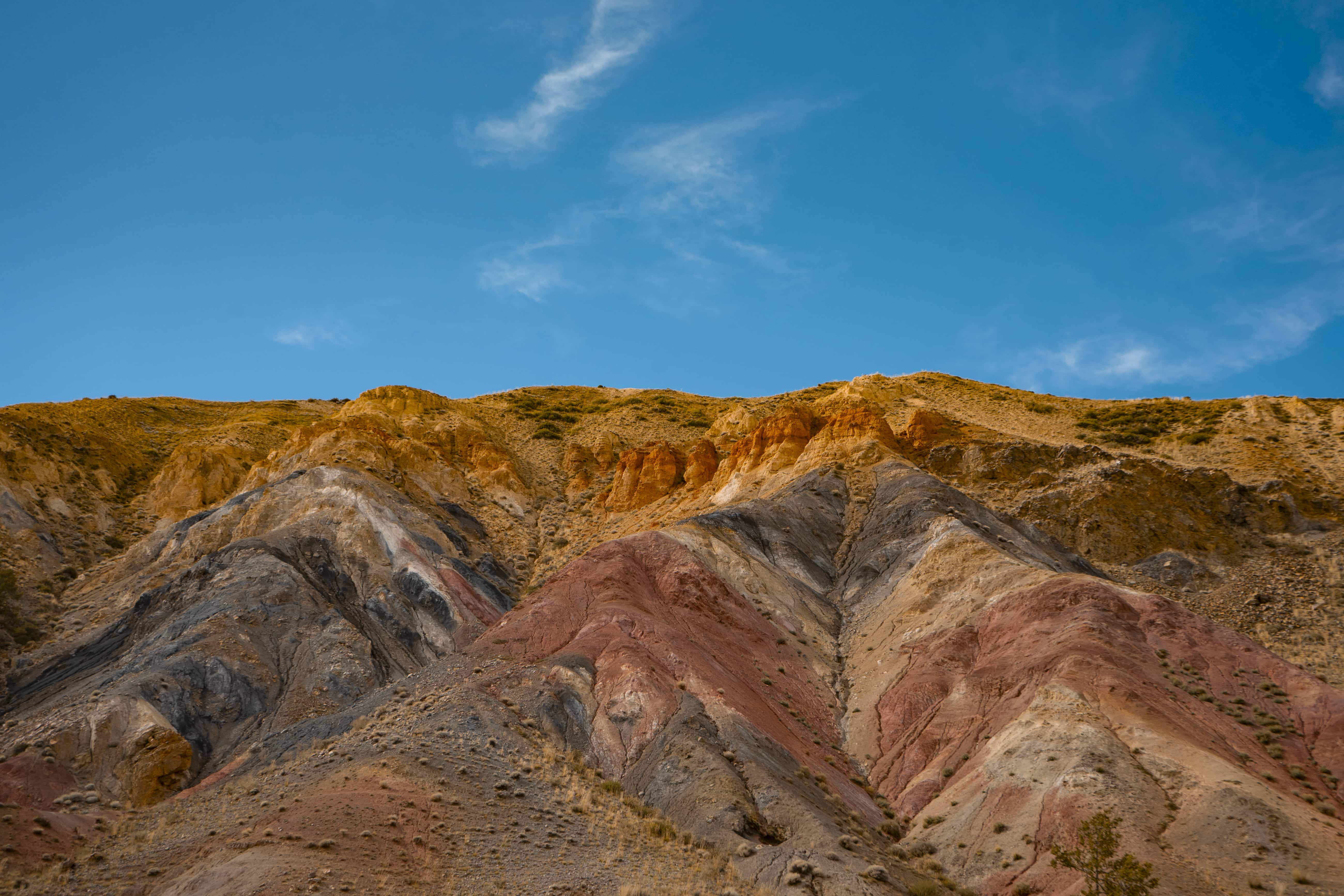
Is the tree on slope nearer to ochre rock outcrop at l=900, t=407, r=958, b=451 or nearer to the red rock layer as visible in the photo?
the red rock layer

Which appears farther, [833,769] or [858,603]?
[858,603]

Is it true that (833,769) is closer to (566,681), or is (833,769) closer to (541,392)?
(566,681)

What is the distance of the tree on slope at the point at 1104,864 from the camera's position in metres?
20.0

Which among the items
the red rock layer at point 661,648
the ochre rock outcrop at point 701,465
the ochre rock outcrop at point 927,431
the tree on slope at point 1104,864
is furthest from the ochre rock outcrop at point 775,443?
the tree on slope at point 1104,864

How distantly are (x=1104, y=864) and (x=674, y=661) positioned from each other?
1562cm

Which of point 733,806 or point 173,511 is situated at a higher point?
point 173,511

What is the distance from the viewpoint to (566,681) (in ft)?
104

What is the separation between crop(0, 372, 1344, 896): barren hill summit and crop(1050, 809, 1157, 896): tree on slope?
2.07 ft

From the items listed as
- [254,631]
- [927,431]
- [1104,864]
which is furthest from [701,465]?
[1104,864]

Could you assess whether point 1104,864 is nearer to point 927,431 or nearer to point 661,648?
point 661,648

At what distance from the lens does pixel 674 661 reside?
33.0m

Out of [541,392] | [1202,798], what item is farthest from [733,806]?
[541,392]

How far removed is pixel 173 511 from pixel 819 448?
4445cm

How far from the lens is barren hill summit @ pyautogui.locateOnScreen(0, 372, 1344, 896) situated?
23.0 metres
